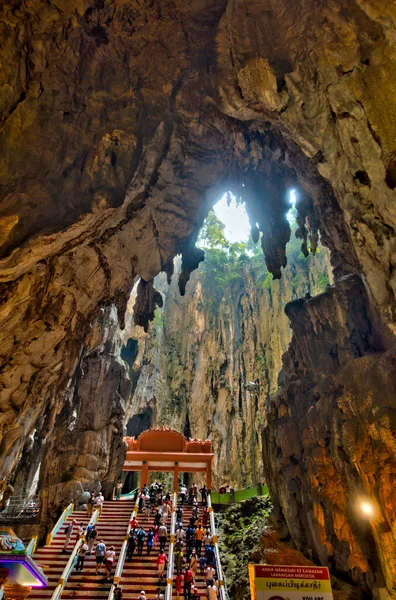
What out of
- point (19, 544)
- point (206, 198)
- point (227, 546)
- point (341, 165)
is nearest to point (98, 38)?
point (206, 198)

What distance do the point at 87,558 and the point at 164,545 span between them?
2485 millimetres

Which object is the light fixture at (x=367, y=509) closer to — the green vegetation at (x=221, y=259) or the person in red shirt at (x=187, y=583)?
the person in red shirt at (x=187, y=583)

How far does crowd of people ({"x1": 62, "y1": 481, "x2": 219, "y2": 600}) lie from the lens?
32.4 feet

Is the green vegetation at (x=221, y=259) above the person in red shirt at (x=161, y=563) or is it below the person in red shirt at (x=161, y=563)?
above

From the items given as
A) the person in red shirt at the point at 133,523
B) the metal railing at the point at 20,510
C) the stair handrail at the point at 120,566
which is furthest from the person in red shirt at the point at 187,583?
the metal railing at the point at 20,510

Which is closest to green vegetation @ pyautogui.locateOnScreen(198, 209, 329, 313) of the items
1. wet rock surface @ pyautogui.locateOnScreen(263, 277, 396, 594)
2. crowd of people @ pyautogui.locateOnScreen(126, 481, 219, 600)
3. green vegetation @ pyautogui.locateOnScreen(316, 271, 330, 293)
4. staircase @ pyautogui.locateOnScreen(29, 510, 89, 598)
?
green vegetation @ pyautogui.locateOnScreen(316, 271, 330, 293)

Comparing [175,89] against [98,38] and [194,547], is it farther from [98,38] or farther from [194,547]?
[194,547]

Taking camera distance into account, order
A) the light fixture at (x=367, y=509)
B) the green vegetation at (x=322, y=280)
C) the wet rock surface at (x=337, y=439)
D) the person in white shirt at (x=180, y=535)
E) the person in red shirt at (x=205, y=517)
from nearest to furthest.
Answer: the light fixture at (x=367, y=509)
the wet rock surface at (x=337, y=439)
the person in white shirt at (x=180, y=535)
the person in red shirt at (x=205, y=517)
the green vegetation at (x=322, y=280)

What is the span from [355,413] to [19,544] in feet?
31.0

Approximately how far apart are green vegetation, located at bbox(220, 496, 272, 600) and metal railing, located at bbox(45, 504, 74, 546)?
6.36 metres

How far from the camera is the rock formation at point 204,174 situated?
8.84 m

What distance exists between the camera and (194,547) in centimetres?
1211

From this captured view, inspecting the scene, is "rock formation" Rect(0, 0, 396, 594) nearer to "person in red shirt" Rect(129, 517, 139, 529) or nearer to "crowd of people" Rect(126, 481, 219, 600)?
"crowd of people" Rect(126, 481, 219, 600)

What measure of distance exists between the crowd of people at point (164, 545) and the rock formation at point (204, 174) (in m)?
3.39
